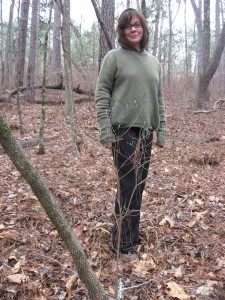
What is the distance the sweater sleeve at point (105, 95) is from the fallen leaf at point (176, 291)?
1286 mm

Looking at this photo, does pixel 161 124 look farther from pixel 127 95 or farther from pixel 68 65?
pixel 68 65

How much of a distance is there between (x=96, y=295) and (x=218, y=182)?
11.2 feet

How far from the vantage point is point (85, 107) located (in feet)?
33.2

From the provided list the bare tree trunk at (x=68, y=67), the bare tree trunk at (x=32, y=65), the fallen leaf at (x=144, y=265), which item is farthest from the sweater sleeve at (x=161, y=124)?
the bare tree trunk at (x=32, y=65)

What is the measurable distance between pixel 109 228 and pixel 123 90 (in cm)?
154

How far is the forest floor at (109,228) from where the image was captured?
2.60m

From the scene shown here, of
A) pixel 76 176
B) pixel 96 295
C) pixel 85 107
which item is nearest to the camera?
pixel 96 295

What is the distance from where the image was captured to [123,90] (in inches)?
105

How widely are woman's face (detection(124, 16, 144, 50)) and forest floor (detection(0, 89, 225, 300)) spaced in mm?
892

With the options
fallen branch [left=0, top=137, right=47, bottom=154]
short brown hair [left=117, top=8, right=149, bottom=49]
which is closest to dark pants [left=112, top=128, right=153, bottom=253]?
short brown hair [left=117, top=8, right=149, bottom=49]

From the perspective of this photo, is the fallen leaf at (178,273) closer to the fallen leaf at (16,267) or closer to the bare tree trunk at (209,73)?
the fallen leaf at (16,267)

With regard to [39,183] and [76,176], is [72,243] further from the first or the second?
[76,176]

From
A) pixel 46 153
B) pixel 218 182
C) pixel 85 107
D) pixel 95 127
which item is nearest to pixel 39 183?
pixel 218 182

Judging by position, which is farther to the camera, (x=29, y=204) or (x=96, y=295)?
(x=29, y=204)
